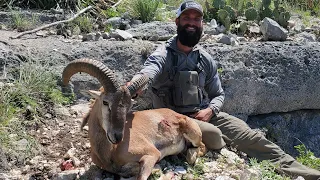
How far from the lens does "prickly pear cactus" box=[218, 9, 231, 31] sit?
9625 millimetres

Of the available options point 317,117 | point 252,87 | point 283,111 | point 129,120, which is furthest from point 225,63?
point 129,120

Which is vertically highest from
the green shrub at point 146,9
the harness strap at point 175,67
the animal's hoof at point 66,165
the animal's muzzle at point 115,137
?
the green shrub at point 146,9

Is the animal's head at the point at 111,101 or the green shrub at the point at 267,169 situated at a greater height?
the animal's head at the point at 111,101

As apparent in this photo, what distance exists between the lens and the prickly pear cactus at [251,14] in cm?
1001

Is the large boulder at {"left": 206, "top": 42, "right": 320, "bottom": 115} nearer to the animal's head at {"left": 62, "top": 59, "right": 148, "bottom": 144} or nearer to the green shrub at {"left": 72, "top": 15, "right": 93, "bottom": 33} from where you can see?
the green shrub at {"left": 72, "top": 15, "right": 93, "bottom": 33}

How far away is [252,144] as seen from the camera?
6.79 metres

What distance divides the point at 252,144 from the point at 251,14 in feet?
13.4

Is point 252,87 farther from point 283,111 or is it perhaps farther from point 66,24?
point 66,24

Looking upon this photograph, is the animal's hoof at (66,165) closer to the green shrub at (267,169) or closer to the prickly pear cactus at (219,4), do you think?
the green shrub at (267,169)

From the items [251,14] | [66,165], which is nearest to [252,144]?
[66,165]

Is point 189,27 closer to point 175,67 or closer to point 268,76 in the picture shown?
point 175,67

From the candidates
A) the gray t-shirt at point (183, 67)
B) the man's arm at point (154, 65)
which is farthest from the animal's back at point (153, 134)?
the gray t-shirt at point (183, 67)

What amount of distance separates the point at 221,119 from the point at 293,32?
159 inches

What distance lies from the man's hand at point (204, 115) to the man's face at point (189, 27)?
942 mm
